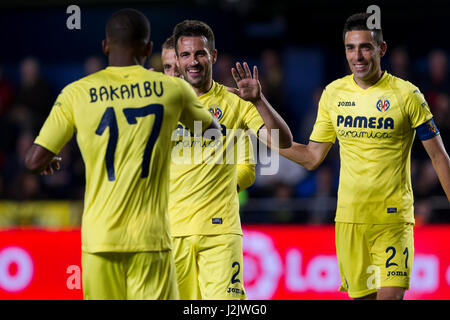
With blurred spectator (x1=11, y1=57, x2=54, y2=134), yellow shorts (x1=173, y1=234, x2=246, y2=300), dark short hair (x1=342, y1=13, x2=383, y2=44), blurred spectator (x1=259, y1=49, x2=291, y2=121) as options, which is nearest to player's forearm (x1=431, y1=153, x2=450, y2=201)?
dark short hair (x1=342, y1=13, x2=383, y2=44)

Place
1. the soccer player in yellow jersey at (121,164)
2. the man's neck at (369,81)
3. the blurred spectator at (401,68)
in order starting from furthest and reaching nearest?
1. the blurred spectator at (401,68)
2. the man's neck at (369,81)
3. the soccer player in yellow jersey at (121,164)

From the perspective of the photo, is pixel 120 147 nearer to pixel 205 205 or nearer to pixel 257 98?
pixel 257 98

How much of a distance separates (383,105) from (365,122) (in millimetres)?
189

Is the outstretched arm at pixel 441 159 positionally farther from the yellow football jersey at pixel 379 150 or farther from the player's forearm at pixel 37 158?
the player's forearm at pixel 37 158

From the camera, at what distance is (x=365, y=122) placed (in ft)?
20.3

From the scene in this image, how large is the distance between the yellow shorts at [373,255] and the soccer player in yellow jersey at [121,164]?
2.09m

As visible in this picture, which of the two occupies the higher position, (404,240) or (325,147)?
(325,147)

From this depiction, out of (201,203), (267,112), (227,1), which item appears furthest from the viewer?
(227,1)

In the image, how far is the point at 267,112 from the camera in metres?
5.54

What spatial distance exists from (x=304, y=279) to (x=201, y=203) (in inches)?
114

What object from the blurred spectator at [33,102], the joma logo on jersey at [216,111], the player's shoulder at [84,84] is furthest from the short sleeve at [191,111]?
the blurred spectator at [33,102]

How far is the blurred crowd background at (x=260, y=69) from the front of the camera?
11.3 metres

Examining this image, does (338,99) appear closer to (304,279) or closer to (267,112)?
(267,112)
